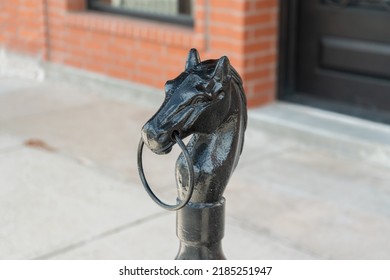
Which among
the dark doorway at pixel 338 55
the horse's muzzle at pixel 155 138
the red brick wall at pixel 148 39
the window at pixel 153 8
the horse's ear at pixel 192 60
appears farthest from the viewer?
→ the window at pixel 153 8

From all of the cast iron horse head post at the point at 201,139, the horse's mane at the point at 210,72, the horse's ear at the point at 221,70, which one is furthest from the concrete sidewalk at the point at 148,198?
the horse's ear at the point at 221,70

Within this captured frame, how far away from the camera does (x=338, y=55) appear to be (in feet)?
20.0

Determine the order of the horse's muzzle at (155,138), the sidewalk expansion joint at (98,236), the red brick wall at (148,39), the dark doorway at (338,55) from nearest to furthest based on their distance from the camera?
the horse's muzzle at (155,138) < the sidewalk expansion joint at (98,236) < the dark doorway at (338,55) < the red brick wall at (148,39)

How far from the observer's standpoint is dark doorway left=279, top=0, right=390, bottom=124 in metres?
5.82

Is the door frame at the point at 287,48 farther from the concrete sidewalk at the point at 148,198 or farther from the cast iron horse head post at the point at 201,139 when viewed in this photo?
the cast iron horse head post at the point at 201,139

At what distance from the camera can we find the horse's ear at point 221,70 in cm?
212

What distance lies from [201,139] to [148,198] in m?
2.75

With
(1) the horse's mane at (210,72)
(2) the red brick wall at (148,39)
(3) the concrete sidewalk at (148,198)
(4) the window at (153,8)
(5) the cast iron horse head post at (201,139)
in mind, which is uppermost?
(1) the horse's mane at (210,72)

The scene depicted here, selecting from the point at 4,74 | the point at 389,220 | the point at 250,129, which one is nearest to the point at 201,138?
the point at 389,220

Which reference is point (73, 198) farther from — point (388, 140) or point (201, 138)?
point (201, 138)

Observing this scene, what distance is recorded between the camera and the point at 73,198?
493cm

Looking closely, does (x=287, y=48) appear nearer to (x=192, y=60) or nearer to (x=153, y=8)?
(x=153, y=8)

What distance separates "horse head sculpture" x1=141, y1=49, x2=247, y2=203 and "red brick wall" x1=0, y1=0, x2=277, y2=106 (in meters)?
3.91

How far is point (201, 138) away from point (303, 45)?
4269 millimetres
